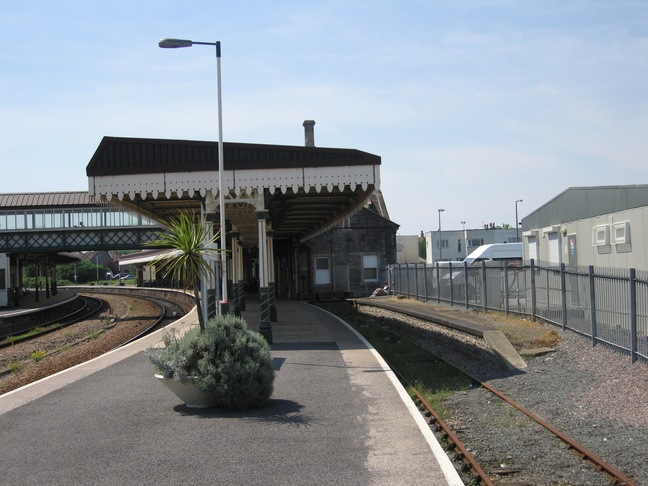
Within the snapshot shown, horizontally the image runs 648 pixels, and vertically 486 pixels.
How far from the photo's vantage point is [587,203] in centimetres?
1773

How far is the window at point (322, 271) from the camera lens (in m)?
45.9

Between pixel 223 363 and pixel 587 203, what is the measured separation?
1227cm

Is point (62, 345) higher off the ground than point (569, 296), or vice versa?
point (569, 296)

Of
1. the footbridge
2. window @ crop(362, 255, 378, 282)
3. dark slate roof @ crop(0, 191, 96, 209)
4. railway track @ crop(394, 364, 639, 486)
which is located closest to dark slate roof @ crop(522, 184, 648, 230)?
railway track @ crop(394, 364, 639, 486)

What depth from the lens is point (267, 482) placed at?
240 inches

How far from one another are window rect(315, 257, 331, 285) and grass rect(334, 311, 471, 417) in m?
22.7

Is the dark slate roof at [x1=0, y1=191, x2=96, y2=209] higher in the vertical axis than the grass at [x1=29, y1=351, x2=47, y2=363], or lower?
higher

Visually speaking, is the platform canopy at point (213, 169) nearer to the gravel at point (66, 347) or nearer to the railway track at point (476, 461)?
the gravel at point (66, 347)

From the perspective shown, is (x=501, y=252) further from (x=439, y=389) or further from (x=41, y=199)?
(x=41, y=199)

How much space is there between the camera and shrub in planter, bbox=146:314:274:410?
29.0 feet

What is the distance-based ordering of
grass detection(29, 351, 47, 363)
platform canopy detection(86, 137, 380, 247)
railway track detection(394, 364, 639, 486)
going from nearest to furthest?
railway track detection(394, 364, 639, 486) < platform canopy detection(86, 137, 380, 247) < grass detection(29, 351, 47, 363)

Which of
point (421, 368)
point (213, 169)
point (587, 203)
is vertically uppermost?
point (213, 169)

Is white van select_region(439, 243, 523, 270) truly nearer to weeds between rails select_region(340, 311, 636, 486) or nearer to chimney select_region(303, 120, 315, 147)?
weeds between rails select_region(340, 311, 636, 486)

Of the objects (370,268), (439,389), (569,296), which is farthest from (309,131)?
(439,389)
